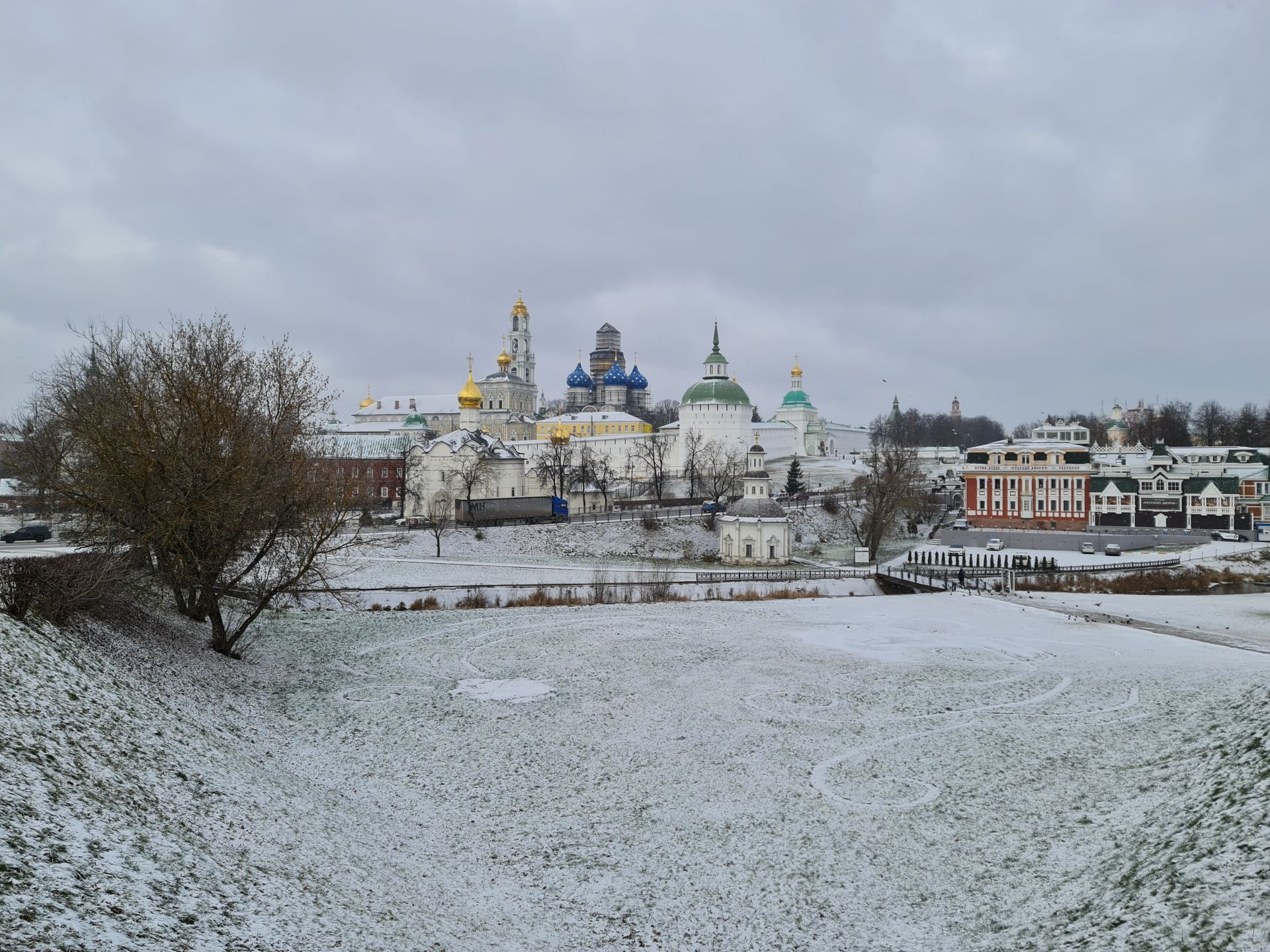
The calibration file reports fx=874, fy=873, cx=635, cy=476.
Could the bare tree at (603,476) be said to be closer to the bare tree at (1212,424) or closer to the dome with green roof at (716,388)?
the dome with green roof at (716,388)

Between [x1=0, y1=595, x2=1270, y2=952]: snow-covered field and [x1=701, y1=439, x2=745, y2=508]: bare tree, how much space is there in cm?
4349

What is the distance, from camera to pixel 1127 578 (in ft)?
112

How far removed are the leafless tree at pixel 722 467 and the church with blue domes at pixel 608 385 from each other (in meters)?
43.3

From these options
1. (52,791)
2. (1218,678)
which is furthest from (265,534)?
(1218,678)

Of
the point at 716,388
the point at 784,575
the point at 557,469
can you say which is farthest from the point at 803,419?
the point at 784,575

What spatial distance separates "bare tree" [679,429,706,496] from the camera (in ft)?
251

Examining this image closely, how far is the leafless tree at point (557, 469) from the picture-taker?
220 feet

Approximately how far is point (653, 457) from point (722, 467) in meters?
6.98

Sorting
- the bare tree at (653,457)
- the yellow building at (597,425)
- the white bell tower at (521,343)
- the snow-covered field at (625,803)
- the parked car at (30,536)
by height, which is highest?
the white bell tower at (521,343)

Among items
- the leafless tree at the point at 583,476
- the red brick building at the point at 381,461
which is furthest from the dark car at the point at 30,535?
the leafless tree at the point at 583,476

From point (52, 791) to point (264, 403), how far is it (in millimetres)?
11063

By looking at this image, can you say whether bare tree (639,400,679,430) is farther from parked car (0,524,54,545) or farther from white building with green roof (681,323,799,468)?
parked car (0,524,54,545)

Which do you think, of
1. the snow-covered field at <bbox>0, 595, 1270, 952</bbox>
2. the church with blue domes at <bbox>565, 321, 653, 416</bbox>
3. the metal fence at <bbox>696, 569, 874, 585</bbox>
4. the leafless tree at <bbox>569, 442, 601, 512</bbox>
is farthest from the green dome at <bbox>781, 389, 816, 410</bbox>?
the snow-covered field at <bbox>0, 595, 1270, 952</bbox>

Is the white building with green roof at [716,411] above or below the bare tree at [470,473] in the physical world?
above
